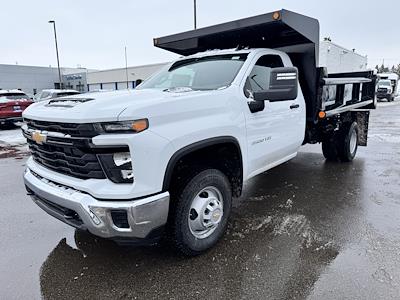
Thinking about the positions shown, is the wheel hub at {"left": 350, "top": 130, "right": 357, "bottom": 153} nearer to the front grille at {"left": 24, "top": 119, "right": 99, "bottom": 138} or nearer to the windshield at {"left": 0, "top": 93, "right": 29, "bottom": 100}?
the front grille at {"left": 24, "top": 119, "right": 99, "bottom": 138}

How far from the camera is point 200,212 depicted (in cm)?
304

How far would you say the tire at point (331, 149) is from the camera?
6.67 m

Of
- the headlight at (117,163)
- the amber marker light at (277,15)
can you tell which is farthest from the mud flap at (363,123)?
the headlight at (117,163)

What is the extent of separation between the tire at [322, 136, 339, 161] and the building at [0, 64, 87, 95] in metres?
51.8

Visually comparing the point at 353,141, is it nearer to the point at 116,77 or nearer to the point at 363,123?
the point at 363,123

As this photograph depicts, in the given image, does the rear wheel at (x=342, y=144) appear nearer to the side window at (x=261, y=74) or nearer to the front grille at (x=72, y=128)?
the side window at (x=261, y=74)

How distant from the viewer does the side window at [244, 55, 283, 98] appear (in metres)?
3.68

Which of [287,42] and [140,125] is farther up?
[287,42]

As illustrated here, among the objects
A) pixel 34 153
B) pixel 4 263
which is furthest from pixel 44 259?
pixel 34 153

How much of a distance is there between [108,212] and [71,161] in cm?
59

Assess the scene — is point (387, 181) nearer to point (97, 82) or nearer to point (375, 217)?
point (375, 217)

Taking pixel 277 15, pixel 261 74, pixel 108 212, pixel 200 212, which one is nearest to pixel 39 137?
pixel 108 212

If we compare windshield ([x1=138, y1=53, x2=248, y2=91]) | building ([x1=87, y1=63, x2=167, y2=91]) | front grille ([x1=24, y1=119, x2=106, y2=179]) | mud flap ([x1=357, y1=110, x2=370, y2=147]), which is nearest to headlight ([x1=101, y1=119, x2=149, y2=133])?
front grille ([x1=24, y1=119, x2=106, y2=179])

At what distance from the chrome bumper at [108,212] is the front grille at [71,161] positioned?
164 millimetres
